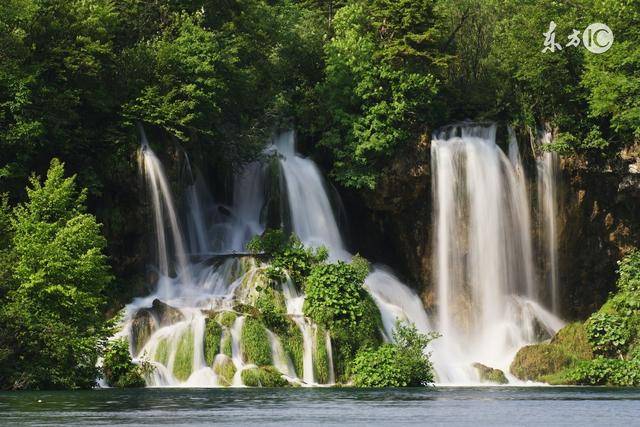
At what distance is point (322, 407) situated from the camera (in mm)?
31203

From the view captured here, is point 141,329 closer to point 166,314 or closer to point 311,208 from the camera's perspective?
point 166,314

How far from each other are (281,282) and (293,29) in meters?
20.0

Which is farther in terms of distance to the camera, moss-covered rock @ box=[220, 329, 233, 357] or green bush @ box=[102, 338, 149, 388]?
moss-covered rock @ box=[220, 329, 233, 357]

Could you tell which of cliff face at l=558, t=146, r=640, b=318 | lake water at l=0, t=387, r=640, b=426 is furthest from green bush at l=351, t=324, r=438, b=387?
cliff face at l=558, t=146, r=640, b=318

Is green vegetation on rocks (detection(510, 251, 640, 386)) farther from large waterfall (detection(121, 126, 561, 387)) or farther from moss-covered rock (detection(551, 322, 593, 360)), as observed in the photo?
large waterfall (detection(121, 126, 561, 387))

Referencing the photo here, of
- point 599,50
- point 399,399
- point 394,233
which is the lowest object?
point 399,399

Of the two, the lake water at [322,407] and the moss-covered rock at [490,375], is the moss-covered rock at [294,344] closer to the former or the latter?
the lake water at [322,407]

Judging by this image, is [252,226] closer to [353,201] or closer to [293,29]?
[353,201]

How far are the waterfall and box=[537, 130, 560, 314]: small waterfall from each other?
78 cm

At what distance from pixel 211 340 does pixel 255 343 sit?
5.08ft

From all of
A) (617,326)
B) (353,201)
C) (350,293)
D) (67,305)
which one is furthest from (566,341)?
(67,305)

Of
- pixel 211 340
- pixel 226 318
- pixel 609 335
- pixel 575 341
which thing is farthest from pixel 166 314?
pixel 609 335

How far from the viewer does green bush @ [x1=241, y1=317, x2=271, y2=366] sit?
4397 cm

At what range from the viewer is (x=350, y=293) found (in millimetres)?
48938
